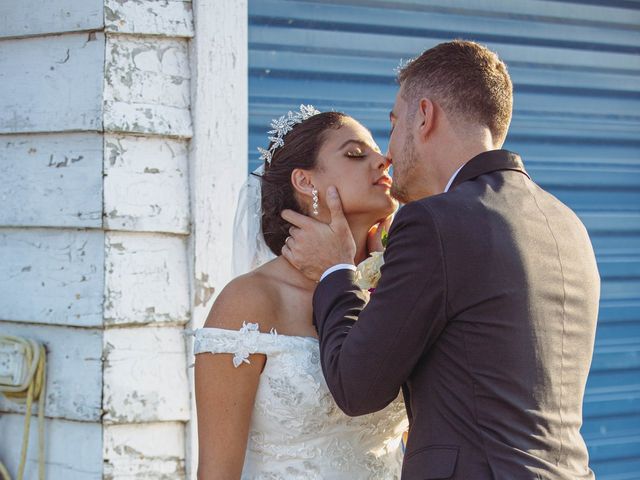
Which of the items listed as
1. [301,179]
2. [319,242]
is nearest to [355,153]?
[301,179]

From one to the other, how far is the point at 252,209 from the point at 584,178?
6.59 ft

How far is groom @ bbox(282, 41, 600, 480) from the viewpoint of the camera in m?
1.98

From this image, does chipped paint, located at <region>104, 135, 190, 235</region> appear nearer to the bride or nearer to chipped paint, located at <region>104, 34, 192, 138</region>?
chipped paint, located at <region>104, 34, 192, 138</region>

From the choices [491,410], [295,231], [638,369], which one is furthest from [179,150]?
[638,369]

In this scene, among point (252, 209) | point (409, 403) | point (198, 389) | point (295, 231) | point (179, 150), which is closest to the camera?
point (409, 403)

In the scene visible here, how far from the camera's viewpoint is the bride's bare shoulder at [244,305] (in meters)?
2.49

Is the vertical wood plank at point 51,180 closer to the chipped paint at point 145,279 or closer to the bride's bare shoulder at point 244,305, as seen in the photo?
the chipped paint at point 145,279

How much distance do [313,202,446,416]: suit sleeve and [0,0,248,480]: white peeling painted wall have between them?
38.6 inches

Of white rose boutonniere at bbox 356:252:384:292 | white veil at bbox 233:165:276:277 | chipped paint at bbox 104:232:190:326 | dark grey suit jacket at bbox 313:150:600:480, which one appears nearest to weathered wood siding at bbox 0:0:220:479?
chipped paint at bbox 104:232:190:326

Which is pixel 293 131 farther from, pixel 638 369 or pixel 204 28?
pixel 638 369

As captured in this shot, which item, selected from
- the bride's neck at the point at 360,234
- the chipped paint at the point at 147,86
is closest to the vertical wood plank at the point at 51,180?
the chipped paint at the point at 147,86

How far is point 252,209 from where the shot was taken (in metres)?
2.81

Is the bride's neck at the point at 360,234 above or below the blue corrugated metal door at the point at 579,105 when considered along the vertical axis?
below

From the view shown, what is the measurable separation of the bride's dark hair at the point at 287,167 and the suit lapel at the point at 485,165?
616mm
